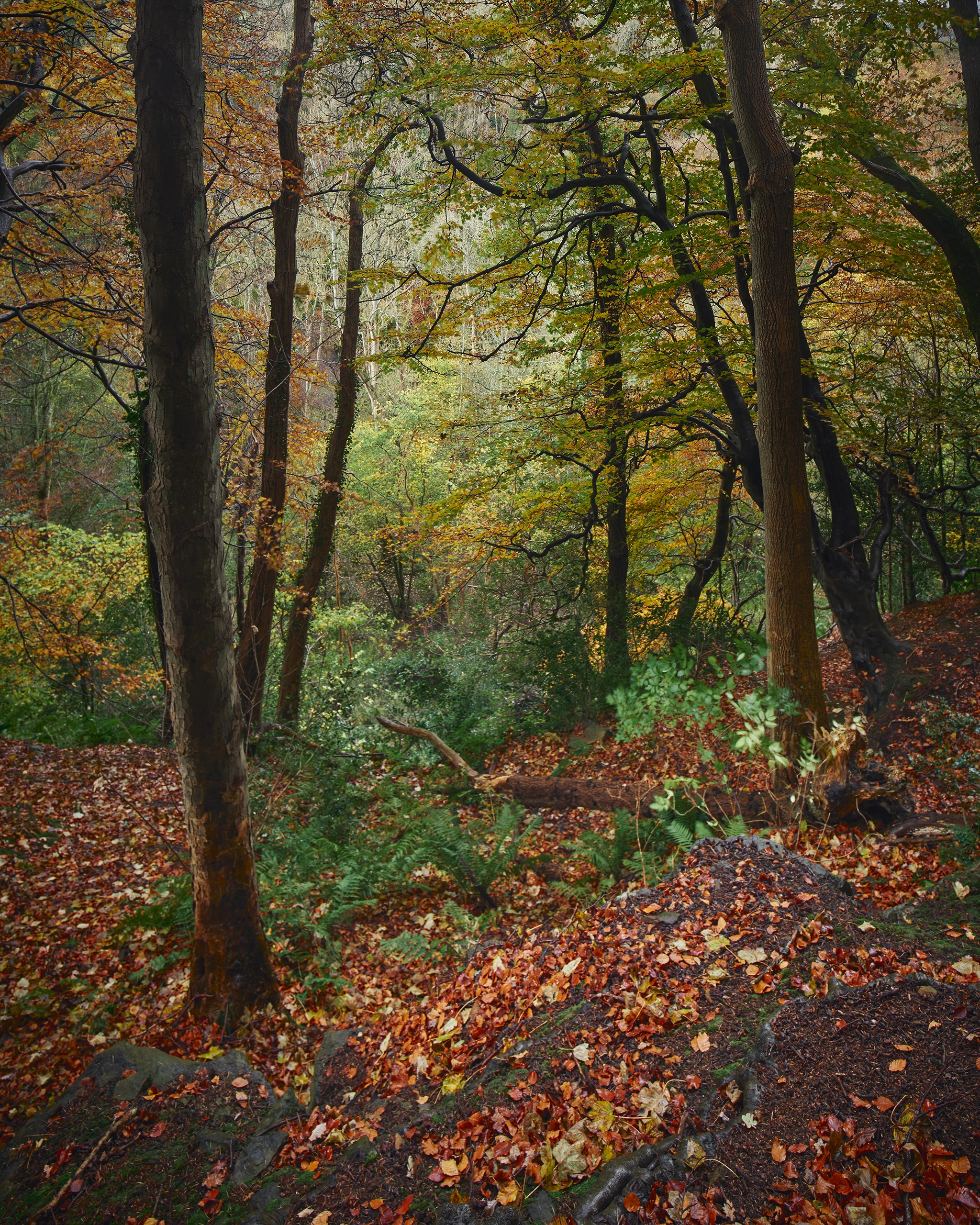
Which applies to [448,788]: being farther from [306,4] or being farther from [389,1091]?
[306,4]

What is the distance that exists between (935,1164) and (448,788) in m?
6.45

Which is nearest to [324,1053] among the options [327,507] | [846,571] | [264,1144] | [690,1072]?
[264,1144]

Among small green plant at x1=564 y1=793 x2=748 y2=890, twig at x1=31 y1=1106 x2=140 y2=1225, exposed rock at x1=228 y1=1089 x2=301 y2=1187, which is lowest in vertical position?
exposed rock at x1=228 y1=1089 x2=301 y2=1187

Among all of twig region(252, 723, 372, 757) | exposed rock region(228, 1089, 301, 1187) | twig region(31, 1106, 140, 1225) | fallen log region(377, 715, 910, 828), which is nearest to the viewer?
twig region(31, 1106, 140, 1225)

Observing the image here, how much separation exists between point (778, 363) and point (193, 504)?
4.10m

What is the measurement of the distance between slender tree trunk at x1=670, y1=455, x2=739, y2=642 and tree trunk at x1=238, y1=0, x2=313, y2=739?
5.70 m

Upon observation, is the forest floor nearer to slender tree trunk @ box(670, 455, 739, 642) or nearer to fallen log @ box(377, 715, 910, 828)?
fallen log @ box(377, 715, 910, 828)

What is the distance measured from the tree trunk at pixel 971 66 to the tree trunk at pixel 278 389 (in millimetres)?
7067

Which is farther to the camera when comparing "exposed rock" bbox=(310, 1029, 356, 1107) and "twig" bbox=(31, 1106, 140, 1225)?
"exposed rock" bbox=(310, 1029, 356, 1107)

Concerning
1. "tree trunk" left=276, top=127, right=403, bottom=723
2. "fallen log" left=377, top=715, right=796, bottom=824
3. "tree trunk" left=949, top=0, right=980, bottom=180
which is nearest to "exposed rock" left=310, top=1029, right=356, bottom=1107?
"fallen log" left=377, top=715, right=796, bottom=824

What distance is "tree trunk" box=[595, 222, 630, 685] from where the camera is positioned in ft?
27.1

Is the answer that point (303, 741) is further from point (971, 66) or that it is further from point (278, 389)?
point (971, 66)

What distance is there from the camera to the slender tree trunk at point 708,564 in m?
9.71

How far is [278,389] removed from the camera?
347 inches
